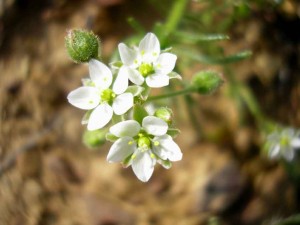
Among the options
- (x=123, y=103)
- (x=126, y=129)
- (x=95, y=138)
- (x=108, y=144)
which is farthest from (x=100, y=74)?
(x=108, y=144)

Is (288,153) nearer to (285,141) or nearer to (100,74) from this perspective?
(285,141)

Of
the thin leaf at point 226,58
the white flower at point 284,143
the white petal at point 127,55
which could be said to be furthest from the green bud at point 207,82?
the white flower at point 284,143

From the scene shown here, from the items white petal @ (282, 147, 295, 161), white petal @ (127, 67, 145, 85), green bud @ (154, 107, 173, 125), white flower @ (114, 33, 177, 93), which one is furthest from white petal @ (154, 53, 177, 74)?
white petal @ (282, 147, 295, 161)

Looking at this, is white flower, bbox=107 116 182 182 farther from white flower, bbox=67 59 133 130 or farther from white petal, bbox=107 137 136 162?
white flower, bbox=67 59 133 130

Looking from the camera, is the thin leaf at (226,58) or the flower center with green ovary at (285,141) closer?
the thin leaf at (226,58)

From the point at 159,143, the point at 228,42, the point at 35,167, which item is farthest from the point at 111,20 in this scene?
the point at 159,143

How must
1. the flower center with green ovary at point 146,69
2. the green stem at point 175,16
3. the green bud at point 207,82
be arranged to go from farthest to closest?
the green stem at point 175,16 → the green bud at point 207,82 → the flower center with green ovary at point 146,69

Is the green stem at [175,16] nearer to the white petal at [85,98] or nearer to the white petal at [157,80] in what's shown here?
the white petal at [157,80]

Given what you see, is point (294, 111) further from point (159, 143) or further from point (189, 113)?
point (159, 143)
